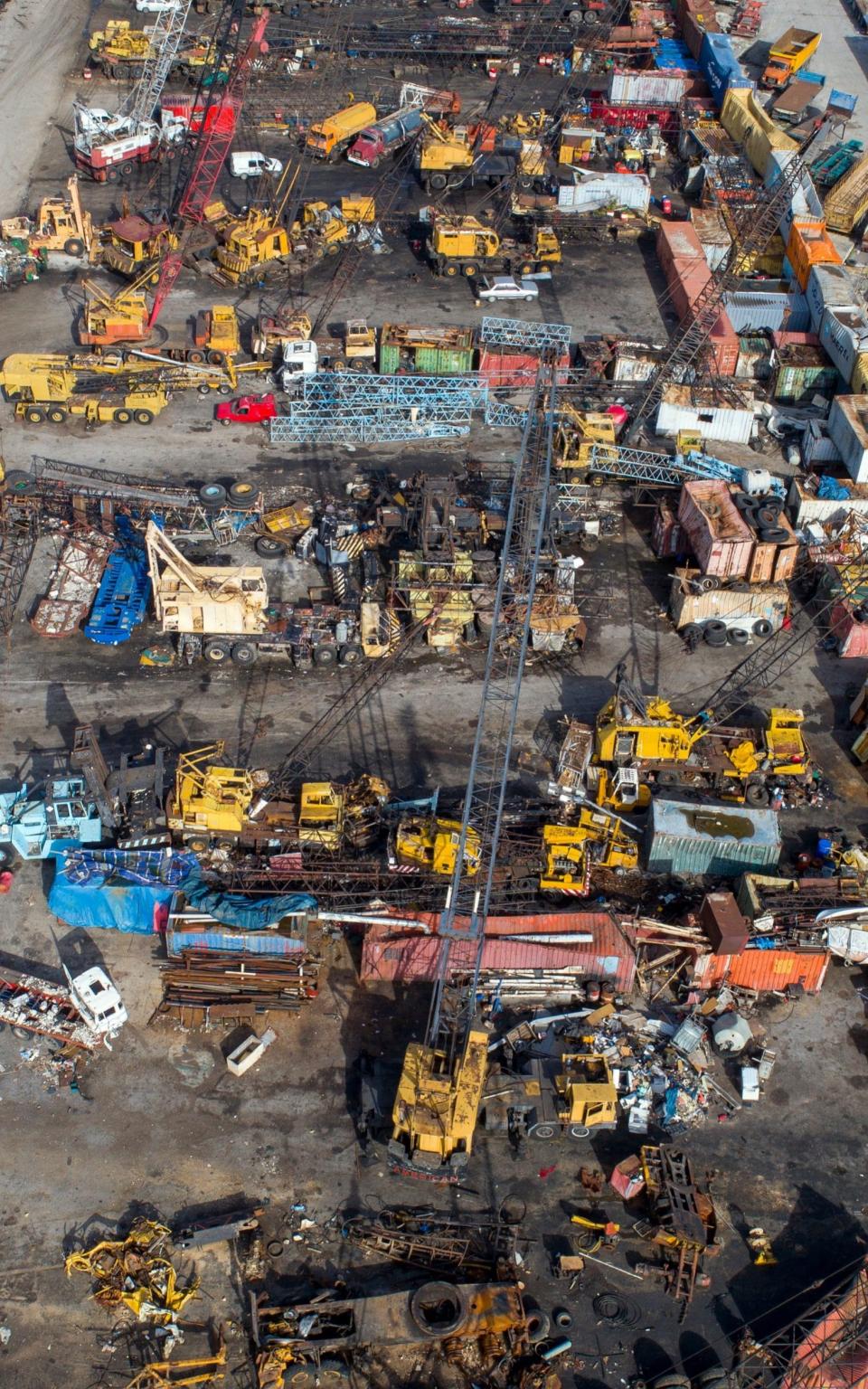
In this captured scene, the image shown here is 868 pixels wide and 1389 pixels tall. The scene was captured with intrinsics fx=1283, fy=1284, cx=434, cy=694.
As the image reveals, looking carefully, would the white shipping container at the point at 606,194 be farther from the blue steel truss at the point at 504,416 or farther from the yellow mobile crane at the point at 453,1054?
the yellow mobile crane at the point at 453,1054

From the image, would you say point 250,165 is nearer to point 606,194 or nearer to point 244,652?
point 606,194

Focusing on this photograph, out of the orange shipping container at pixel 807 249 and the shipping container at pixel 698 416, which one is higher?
the orange shipping container at pixel 807 249

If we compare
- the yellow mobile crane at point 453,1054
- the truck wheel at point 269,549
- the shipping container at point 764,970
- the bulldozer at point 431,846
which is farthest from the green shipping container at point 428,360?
the shipping container at point 764,970

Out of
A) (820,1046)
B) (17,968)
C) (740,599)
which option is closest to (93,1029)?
(17,968)

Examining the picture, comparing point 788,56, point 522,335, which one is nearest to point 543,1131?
point 522,335

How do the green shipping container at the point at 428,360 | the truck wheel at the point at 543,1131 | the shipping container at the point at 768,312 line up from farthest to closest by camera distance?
1. the shipping container at the point at 768,312
2. the green shipping container at the point at 428,360
3. the truck wheel at the point at 543,1131

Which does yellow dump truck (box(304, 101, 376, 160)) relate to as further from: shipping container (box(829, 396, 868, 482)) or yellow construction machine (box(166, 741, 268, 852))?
yellow construction machine (box(166, 741, 268, 852))
